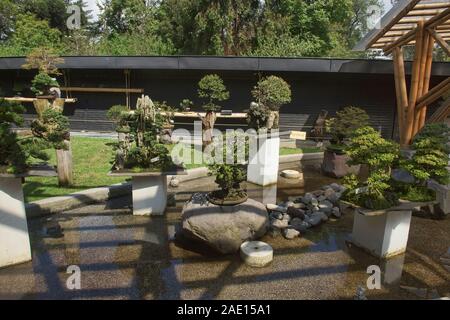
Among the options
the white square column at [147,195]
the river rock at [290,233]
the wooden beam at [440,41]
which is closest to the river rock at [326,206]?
the river rock at [290,233]

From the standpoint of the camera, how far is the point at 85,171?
433 inches

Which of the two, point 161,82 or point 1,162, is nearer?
point 1,162

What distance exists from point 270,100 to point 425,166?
5.81 meters

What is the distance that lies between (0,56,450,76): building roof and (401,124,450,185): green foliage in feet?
34.7

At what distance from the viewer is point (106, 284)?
521 centimetres

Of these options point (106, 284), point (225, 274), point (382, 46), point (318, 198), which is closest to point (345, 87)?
point (382, 46)

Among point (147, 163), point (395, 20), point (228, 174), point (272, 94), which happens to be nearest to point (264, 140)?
point (272, 94)

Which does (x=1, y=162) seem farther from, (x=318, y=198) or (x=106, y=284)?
(x=318, y=198)

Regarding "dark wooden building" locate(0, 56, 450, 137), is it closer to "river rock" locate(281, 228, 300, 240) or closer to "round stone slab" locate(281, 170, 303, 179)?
"round stone slab" locate(281, 170, 303, 179)

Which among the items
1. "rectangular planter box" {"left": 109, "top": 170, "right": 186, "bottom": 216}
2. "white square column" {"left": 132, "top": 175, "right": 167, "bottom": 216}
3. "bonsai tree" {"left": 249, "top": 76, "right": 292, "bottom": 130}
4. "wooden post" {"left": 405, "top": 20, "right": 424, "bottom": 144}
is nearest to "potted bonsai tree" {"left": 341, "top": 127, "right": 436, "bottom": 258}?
"rectangular planter box" {"left": 109, "top": 170, "right": 186, "bottom": 216}

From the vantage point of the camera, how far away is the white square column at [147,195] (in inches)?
311

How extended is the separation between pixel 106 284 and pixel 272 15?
27.9m

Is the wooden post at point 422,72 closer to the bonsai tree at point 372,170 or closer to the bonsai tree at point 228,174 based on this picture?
the bonsai tree at point 372,170

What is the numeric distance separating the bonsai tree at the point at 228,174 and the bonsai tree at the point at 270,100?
374 centimetres
